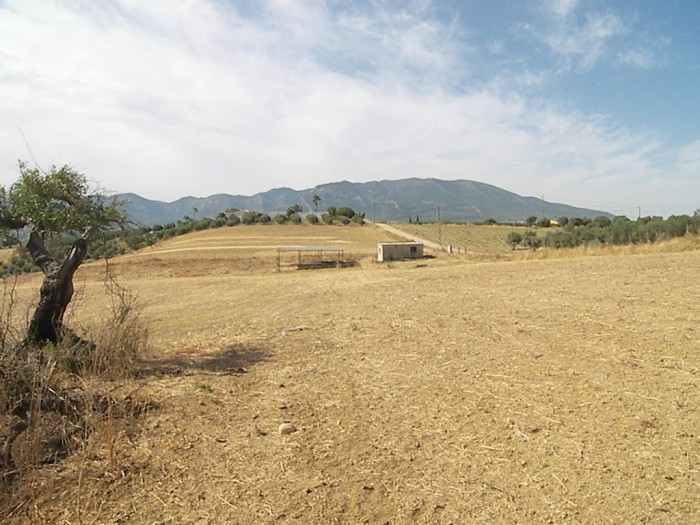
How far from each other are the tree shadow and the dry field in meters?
0.05

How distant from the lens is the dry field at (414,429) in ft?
10.5

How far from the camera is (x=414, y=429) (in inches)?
175

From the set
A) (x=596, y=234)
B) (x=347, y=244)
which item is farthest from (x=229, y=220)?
(x=596, y=234)

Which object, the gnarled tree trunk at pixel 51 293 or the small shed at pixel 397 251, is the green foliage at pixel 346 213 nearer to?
the small shed at pixel 397 251

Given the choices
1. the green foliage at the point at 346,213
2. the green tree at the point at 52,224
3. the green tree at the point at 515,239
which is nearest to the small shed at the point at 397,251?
the green tree at the point at 515,239

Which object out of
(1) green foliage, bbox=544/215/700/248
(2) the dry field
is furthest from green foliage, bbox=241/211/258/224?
(2) the dry field

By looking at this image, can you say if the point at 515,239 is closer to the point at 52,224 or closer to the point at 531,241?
the point at 531,241

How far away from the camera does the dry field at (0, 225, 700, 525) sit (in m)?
3.21

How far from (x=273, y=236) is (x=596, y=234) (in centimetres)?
4384

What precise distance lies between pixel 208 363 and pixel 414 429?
366cm

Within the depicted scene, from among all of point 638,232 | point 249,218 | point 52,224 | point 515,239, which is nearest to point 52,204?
point 52,224

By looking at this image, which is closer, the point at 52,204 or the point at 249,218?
the point at 52,204

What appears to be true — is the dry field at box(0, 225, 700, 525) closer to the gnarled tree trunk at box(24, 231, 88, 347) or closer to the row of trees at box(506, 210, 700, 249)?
the gnarled tree trunk at box(24, 231, 88, 347)

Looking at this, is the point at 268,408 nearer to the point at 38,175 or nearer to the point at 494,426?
the point at 494,426
